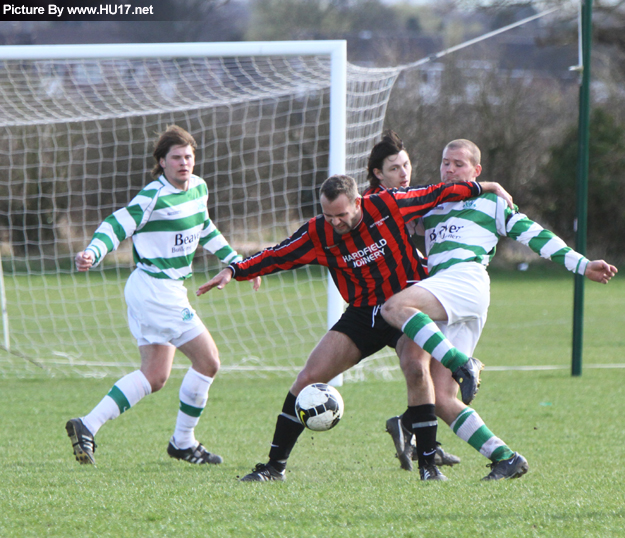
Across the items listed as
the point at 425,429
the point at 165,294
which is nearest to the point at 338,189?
the point at 425,429

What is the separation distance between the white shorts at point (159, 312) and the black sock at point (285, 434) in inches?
35.5

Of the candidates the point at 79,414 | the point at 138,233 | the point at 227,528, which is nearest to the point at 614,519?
the point at 227,528

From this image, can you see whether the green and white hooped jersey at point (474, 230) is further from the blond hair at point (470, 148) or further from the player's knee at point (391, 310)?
the player's knee at point (391, 310)

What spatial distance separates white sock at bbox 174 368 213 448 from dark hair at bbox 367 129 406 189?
5.27ft

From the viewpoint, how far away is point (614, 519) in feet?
10.7

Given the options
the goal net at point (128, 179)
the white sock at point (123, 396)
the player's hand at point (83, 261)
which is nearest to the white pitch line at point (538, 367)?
the goal net at point (128, 179)

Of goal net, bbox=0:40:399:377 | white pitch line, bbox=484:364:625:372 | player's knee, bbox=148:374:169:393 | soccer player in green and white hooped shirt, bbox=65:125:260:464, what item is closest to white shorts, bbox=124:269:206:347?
soccer player in green and white hooped shirt, bbox=65:125:260:464

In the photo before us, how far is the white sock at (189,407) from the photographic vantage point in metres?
4.92

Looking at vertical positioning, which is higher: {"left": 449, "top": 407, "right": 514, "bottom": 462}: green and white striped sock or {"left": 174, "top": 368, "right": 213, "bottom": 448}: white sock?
{"left": 449, "top": 407, "right": 514, "bottom": 462}: green and white striped sock

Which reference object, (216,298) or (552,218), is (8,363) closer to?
(216,298)

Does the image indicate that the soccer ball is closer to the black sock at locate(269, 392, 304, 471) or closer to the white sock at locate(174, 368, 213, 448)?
the black sock at locate(269, 392, 304, 471)

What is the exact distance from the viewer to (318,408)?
13.2ft

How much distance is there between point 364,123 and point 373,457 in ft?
14.6

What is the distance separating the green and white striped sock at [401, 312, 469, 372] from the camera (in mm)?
3801
